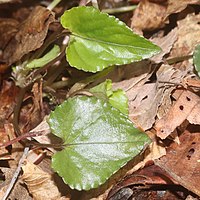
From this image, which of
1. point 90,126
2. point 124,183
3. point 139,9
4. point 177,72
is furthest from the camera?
point 139,9

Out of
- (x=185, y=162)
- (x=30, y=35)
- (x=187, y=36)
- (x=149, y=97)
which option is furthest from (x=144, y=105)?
(x=30, y=35)

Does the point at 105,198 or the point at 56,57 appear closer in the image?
the point at 105,198

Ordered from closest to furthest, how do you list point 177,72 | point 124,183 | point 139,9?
point 124,183
point 177,72
point 139,9

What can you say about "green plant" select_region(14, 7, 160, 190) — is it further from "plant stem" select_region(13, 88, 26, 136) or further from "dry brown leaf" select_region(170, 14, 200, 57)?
"dry brown leaf" select_region(170, 14, 200, 57)

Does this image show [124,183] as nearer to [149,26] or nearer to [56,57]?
[56,57]

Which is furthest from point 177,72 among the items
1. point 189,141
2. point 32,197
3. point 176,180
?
point 32,197
